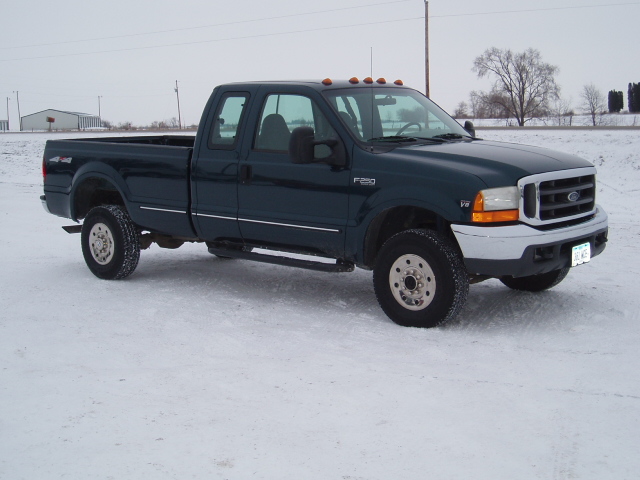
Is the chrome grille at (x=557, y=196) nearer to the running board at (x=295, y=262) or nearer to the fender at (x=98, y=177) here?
the running board at (x=295, y=262)

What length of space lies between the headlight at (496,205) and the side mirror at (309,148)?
1.23 meters

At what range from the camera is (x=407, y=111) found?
275 inches

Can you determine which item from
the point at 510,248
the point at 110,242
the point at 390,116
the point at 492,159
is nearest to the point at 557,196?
the point at 492,159

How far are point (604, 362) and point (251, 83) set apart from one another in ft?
12.8

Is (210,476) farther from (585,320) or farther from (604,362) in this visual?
(585,320)

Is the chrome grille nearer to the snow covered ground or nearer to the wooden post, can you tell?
the snow covered ground

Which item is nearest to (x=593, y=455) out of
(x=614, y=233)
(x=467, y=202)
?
(x=467, y=202)

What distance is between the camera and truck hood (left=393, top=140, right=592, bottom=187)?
223 inches

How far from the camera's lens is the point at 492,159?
19.2 ft

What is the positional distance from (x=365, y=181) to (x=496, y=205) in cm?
110

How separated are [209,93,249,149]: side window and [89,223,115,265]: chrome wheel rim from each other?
163 centimetres

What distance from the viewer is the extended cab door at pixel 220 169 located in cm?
702

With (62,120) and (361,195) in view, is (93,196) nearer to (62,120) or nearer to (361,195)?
(361,195)

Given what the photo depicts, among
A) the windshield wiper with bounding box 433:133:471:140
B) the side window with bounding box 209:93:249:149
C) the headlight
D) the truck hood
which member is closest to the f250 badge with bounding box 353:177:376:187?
the truck hood
